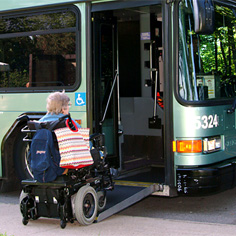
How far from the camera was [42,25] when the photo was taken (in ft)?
22.4

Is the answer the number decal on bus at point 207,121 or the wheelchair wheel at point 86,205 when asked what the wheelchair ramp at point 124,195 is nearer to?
the wheelchair wheel at point 86,205

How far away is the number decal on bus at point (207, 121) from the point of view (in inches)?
228

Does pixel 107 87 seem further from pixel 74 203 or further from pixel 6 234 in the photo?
pixel 6 234

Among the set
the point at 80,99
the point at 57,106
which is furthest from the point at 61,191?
the point at 80,99

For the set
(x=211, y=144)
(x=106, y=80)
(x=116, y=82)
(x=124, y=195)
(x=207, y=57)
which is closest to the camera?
(x=211, y=144)

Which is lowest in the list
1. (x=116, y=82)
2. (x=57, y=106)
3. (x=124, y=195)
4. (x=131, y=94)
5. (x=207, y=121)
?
(x=124, y=195)

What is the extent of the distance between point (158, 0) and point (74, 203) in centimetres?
264

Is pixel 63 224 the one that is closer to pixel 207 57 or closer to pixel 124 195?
pixel 124 195

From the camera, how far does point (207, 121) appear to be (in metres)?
5.88

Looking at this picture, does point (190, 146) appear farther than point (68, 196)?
Yes

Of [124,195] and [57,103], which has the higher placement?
[57,103]

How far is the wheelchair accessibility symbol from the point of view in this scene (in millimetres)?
6480

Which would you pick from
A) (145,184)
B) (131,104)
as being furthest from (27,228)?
(131,104)

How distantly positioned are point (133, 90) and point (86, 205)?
3.52m
